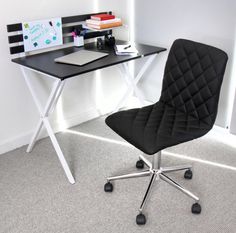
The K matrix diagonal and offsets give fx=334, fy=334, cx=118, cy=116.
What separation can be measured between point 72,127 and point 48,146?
36 cm

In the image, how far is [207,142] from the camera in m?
2.77

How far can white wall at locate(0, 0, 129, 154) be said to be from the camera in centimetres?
242

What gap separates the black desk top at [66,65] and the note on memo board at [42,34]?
0.07 meters

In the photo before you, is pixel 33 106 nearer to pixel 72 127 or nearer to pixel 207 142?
pixel 72 127

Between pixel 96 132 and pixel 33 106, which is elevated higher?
pixel 33 106

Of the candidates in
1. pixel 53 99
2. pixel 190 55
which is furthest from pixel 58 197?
pixel 190 55

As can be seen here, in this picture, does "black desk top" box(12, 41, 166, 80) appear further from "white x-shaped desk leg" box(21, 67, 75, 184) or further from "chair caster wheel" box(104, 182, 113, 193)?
"chair caster wheel" box(104, 182, 113, 193)

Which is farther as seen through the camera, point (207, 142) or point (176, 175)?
point (207, 142)

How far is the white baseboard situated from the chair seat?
0.97m

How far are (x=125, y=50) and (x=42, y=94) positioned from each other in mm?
774

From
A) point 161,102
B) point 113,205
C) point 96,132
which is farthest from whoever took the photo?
point 96,132

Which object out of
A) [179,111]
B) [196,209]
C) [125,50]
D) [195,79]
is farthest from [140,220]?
[125,50]

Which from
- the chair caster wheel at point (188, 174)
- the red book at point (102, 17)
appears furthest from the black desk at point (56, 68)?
the chair caster wheel at point (188, 174)

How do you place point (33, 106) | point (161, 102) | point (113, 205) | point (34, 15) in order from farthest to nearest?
point (33, 106) → point (34, 15) → point (161, 102) → point (113, 205)
